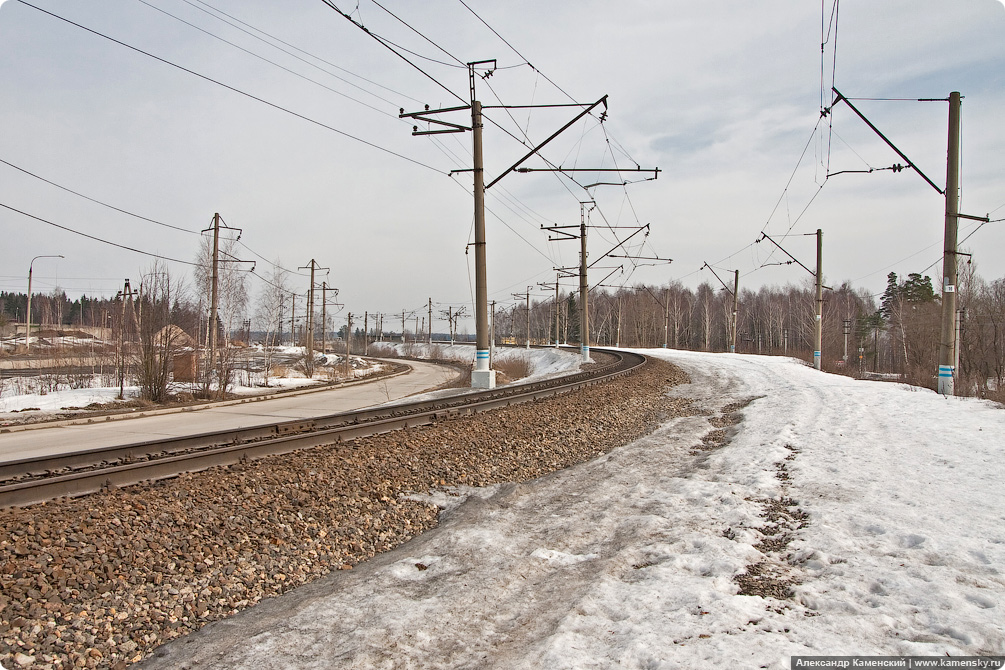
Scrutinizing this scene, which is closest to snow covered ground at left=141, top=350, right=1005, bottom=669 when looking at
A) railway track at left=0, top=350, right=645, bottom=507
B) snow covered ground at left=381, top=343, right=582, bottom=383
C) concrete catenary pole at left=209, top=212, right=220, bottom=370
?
railway track at left=0, top=350, right=645, bottom=507

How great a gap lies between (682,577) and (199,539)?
13.0 ft

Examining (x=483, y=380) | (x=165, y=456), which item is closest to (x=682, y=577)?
(x=165, y=456)

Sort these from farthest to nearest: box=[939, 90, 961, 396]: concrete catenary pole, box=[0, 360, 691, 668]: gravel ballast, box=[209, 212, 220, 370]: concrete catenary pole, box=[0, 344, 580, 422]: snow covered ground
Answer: box=[209, 212, 220, 370]: concrete catenary pole
box=[0, 344, 580, 422]: snow covered ground
box=[939, 90, 961, 396]: concrete catenary pole
box=[0, 360, 691, 668]: gravel ballast

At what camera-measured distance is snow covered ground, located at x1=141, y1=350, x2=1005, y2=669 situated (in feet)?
11.7

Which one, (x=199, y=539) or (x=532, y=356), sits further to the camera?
(x=532, y=356)

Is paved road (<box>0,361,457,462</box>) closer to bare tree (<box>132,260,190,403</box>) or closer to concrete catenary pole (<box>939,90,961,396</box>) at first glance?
bare tree (<box>132,260,190,403</box>)

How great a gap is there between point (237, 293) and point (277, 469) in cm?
3306

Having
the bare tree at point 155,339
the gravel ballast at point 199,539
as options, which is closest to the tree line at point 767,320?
the bare tree at point 155,339

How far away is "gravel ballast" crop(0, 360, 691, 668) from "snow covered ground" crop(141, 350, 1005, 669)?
1.10 ft

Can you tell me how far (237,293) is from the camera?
3666 centimetres

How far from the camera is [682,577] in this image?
4.50m

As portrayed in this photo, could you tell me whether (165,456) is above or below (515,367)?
above

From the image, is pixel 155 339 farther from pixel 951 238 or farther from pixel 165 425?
pixel 951 238

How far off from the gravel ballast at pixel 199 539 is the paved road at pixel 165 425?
7716 millimetres
